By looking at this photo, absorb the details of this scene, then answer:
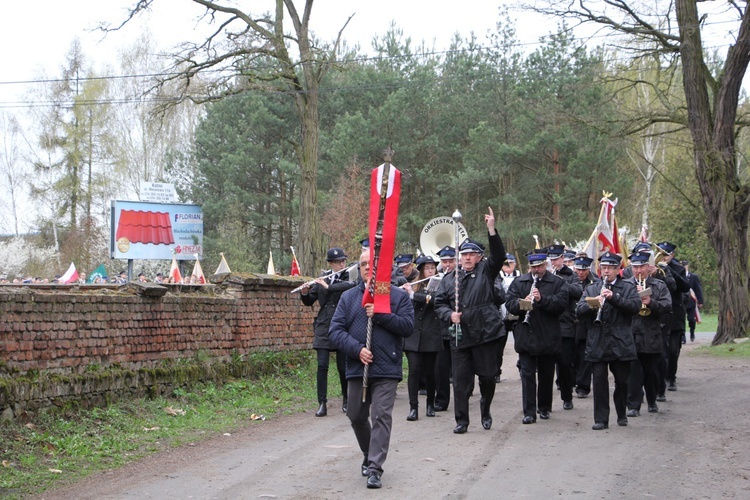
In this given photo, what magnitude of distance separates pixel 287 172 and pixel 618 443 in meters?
33.3

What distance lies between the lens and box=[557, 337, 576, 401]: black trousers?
11938mm

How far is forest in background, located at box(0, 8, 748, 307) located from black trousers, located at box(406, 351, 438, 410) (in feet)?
65.0

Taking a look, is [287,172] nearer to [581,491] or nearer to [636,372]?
[636,372]

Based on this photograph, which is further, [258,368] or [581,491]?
[258,368]

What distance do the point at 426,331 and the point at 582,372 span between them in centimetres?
291

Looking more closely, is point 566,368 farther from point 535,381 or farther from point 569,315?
point 535,381

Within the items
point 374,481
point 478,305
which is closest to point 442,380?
point 478,305

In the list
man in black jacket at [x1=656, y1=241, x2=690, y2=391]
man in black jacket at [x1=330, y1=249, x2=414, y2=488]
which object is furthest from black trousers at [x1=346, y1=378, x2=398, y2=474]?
man in black jacket at [x1=656, y1=241, x2=690, y2=391]

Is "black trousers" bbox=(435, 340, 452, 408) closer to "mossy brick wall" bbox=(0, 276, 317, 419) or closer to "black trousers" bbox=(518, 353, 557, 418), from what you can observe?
"black trousers" bbox=(518, 353, 557, 418)

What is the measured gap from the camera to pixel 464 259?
33.3ft

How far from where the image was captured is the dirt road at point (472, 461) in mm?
7152

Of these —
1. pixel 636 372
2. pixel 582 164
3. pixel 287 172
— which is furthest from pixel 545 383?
pixel 287 172

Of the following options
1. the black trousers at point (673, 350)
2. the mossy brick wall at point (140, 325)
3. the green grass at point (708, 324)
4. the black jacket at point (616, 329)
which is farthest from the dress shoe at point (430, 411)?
the green grass at point (708, 324)

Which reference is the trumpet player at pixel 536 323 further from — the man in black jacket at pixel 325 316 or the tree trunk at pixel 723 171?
the tree trunk at pixel 723 171
